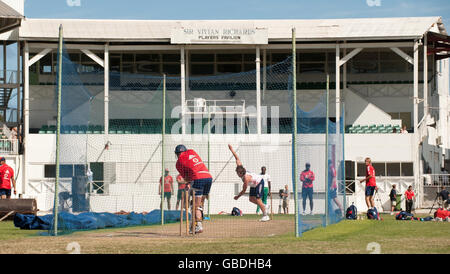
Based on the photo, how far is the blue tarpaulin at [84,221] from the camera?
16472mm

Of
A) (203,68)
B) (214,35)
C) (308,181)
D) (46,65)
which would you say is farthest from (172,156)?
(46,65)

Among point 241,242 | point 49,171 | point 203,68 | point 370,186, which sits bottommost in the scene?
point 241,242

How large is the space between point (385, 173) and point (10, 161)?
1820 cm

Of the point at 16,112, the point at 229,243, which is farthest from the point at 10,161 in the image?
the point at 229,243

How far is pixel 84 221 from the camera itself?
17.0 meters

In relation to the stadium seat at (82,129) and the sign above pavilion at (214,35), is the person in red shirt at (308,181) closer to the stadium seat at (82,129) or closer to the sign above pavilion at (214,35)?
the stadium seat at (82,129)

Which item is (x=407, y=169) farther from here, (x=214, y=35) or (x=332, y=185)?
(x=332, y=185)

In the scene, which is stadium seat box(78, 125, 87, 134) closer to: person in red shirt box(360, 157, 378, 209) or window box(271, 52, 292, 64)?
person in red shirt box(360, 157, 378, 209)

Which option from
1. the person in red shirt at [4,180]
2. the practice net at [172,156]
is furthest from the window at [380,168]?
the person in red shirt at [4,180]

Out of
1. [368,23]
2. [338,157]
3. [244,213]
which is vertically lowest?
[244,213]

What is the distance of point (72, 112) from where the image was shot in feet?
64.8

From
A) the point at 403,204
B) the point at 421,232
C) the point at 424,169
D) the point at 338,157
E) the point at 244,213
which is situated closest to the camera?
the point at 421,232

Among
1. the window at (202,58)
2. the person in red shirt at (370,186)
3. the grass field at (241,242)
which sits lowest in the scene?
the grass field at (241,242)

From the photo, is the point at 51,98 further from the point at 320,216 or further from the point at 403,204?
the point at 320,216
